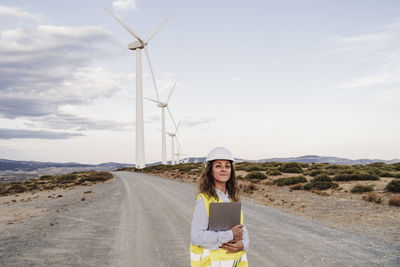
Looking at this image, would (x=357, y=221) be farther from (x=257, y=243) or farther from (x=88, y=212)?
(x=88, y=212)

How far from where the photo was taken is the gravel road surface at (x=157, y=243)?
7.40 m

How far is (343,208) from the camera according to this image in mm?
15727

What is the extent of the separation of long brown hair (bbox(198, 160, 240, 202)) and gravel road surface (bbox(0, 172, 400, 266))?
4.15 metres

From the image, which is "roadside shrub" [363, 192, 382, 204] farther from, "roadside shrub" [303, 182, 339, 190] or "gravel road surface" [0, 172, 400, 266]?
"gravel road surface" [0, 172, 400, 266]

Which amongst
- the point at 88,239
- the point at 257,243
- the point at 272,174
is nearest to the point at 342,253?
the point at 257,243

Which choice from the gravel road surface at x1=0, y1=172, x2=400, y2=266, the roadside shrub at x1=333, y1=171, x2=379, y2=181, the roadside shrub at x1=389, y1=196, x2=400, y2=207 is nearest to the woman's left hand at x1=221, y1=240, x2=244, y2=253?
the gravel road surface at x1=0, y1=172, x2=400, y2=266

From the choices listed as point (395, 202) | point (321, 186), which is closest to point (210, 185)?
point (395, 202)

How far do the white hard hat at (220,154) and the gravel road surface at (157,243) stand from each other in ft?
14.9

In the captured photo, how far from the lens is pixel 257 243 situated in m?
8.73

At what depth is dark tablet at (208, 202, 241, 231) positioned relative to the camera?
2.98 meters

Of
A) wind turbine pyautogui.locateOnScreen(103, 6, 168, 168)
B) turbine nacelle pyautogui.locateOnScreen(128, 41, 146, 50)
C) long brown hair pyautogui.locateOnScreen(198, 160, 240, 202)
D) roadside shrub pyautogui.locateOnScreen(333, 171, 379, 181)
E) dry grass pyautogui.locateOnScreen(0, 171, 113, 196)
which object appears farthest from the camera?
turbine nacelle pyautogui.locateOnScreen(128, 41, 146, 50)

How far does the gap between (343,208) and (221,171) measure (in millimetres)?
14792

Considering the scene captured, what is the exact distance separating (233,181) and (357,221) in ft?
38.6

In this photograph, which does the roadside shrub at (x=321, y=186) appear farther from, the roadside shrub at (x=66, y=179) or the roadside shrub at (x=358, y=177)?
the roadside shrub at (x=66, y=179)
